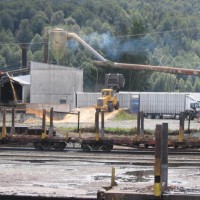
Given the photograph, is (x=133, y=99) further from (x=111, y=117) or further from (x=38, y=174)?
(x=38, y=174)

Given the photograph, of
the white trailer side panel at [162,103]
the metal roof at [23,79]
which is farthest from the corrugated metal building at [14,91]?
the white trailer side panel at [162,103]

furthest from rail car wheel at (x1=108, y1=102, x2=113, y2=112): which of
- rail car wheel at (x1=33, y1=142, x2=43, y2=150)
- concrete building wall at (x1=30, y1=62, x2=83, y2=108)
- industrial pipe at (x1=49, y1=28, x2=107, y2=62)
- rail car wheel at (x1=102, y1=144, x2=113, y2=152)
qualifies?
rail car wheel at (x1=102, y1=144, x2=113, y2=152)

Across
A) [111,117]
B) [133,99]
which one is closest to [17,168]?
[111,117]

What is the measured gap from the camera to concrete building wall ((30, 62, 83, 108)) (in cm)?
7881

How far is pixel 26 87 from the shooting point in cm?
7919

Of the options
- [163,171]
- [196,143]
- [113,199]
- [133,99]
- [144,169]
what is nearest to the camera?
[113,199]

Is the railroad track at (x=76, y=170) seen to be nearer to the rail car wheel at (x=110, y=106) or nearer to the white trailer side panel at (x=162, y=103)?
the rail car wheel at (x=110, y=106)

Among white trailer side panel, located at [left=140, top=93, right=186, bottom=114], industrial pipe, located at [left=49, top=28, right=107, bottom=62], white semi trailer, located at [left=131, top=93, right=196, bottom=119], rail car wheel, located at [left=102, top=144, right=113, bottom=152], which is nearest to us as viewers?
rail car wheel, located at [left=102, top=144, right=113, bottom=152]

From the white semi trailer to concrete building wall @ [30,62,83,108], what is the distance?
7405 mm

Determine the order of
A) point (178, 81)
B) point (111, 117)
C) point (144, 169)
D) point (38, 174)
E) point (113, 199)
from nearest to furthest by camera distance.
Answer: point (113, 199) → point (38, 174) → point (144, 169) → point (111, 117) → point (178, 81)

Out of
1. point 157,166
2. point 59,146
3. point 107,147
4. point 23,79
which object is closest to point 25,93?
point 23,79

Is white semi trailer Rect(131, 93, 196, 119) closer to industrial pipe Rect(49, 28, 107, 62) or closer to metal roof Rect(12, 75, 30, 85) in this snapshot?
industrial pipe Rect(49, 28, 107, 62)

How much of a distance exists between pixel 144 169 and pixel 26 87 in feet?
184

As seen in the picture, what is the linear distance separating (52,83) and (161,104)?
39.5ft
